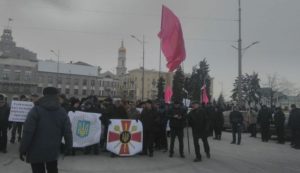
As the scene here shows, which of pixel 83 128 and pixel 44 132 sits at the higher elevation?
pixel 44 132

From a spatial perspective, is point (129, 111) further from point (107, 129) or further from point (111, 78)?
point (111, 78)

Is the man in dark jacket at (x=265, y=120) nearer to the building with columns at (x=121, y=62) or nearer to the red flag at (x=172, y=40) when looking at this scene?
the red flag at (x=172, y=40)

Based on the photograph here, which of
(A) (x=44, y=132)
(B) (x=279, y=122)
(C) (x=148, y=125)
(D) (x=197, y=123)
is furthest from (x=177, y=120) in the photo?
(B) (x=279, y=122)

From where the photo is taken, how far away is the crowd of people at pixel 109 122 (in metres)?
5.05

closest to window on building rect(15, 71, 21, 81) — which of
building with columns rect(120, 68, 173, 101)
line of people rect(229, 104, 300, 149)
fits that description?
building with columns rect(120, 68, 173, 101)

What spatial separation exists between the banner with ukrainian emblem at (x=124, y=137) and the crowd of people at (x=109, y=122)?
0.26 meters

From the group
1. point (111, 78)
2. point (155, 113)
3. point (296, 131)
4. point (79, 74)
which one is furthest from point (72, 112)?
point (111, 78)

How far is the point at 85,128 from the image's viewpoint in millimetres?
11477

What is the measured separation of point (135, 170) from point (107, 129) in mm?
2973

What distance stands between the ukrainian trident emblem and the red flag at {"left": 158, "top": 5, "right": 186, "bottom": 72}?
12.9 ft

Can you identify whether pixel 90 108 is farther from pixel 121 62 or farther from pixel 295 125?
pixel 121 62

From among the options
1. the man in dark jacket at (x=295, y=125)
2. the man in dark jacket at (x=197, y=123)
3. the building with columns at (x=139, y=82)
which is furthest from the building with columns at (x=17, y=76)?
the man in dark jacket at (x=197, y=123)

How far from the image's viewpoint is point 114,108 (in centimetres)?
1188

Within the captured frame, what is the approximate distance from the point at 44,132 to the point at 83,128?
21.1 feet
